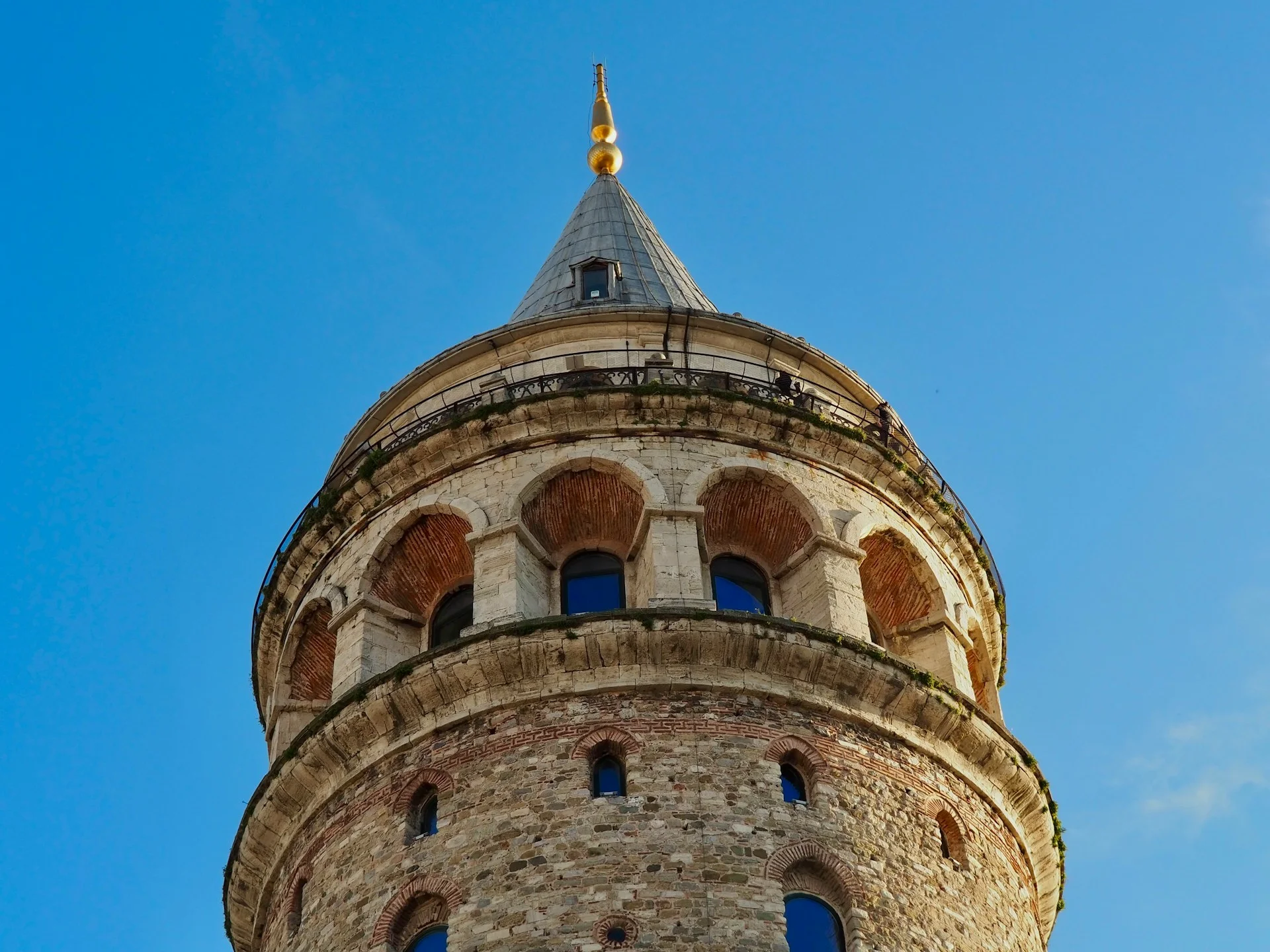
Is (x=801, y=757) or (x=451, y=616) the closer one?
(x=801, y=757)

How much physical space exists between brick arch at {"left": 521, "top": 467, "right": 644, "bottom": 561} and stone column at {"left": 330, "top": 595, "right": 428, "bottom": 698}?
80.1 inches

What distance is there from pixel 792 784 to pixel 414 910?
4.42 metres

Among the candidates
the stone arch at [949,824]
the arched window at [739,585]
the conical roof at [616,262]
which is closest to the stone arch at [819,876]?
the stone arch at [949,824]

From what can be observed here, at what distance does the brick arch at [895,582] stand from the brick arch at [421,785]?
7.20 metres

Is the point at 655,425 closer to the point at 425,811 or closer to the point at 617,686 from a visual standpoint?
the point at 617,686

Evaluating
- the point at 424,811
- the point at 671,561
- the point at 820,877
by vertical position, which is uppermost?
the point at 671,561

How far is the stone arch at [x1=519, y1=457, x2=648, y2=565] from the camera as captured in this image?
2858cm

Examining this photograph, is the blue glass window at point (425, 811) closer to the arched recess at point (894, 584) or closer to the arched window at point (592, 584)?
the arched window at point (592, 584)

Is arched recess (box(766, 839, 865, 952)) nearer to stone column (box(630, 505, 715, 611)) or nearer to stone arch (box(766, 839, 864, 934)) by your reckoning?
stone arch (box(766, 839, 864, 934))

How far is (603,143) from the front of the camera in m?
41.8

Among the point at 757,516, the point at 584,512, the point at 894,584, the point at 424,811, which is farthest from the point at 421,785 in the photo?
the point at 894,584

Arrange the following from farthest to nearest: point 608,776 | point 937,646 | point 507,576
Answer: point 937,646
point 507,576
point 608,776

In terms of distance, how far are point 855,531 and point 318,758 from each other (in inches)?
298

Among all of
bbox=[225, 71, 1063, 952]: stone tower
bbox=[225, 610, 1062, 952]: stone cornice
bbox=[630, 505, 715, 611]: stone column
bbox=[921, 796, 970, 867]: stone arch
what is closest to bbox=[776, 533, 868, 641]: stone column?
bbox=[225, 71, 1063, 952]: stone tower
